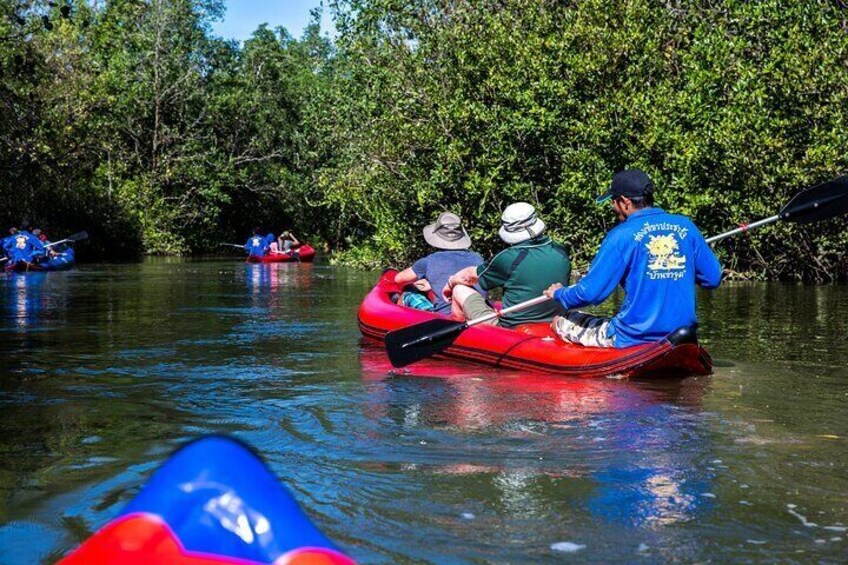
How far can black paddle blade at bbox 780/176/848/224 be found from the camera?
8867 millimetres

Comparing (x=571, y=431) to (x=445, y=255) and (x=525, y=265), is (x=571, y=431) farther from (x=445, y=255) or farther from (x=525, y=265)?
(x=445, y=255)

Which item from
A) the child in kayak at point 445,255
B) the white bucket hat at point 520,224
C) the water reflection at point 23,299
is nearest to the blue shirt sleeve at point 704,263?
the white bucket hat at point 520,224

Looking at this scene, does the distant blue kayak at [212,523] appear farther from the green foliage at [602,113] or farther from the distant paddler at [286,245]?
the distant paddler at [286,245]

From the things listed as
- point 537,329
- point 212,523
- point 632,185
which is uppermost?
point 632,185

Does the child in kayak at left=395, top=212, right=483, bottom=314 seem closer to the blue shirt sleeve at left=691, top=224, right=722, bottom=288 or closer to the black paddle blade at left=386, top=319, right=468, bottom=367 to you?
the black paddle blade at left=386, top=319, right=468, bottom=367

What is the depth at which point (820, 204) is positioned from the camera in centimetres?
890

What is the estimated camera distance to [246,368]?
8922 mm

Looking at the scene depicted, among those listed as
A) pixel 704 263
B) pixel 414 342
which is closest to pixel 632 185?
pixel 704 263

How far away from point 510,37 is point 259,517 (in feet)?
67.1

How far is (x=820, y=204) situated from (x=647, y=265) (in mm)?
2091

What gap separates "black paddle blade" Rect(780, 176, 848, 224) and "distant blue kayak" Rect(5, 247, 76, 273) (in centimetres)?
2035

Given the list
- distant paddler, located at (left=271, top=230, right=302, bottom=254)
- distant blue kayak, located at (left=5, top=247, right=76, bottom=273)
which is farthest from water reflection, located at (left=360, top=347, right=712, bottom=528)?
distant paddler, located at (left=271, top=230, right=302, bottom=254)

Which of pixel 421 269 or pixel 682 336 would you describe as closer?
pixel 682 336

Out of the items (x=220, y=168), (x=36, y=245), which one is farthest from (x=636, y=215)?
(x=220, y=168)
